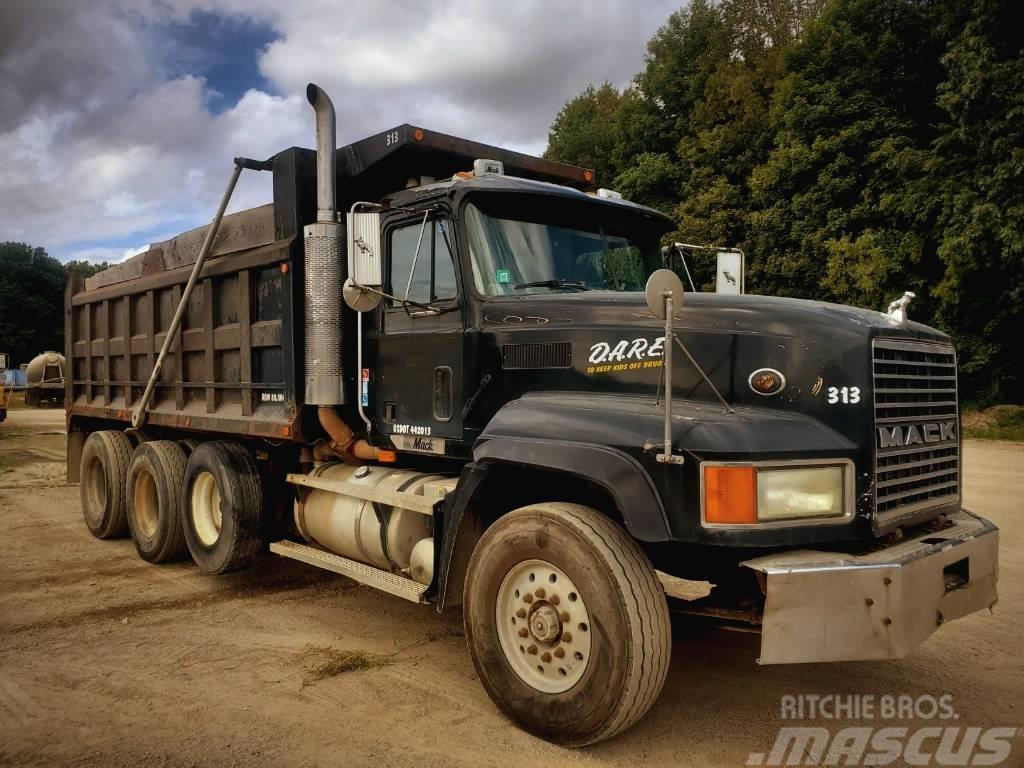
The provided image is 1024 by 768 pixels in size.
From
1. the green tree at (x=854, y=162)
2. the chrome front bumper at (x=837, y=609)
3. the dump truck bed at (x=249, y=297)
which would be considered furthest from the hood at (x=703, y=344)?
the green tree at (x=854, y=162)

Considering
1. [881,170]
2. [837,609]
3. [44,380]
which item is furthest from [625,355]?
[44,380]

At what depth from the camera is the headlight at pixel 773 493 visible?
326cm

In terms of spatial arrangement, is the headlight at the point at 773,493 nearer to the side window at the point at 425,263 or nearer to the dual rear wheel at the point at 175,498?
the side window at the point at 425,263

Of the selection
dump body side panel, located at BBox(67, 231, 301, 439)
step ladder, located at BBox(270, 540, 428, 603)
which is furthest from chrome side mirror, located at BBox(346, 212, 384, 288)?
step ladder, located at BBox(270, 540, 428, 603)

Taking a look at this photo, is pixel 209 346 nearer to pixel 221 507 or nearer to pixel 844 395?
pixel 221 507

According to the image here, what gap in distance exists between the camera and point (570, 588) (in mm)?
3611

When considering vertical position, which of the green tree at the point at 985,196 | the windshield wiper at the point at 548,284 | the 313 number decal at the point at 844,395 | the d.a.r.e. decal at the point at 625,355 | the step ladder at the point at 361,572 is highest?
the green tree at the point at 985,196

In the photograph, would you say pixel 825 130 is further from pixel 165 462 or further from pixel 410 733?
pixel 410 733

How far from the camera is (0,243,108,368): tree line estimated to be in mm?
65750

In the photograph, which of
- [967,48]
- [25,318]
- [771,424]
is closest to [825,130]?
[967,48]

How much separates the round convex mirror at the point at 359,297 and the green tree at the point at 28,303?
71944mm

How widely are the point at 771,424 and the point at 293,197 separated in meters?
3.95

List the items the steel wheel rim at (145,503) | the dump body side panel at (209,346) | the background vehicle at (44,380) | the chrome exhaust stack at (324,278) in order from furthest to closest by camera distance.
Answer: the background vehicle at (44,380) < the steel wheel rim at (145,503) < the dump body side panel at (209,346) < the chrome exhaust stack at (324,278)

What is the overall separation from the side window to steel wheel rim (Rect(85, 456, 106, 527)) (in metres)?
4.98
